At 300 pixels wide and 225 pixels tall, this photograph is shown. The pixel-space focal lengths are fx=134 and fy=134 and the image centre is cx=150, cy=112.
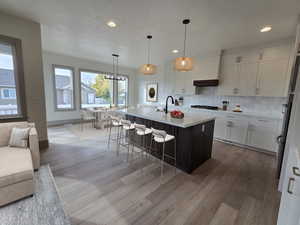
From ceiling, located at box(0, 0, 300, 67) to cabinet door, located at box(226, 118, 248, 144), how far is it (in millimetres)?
2157

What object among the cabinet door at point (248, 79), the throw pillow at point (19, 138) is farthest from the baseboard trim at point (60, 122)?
the cabinet door at point (248, 79)

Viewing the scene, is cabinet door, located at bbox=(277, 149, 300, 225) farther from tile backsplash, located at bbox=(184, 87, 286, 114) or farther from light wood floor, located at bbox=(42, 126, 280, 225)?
tile backsplash, located at bbox=(184, 87, 286, 114)

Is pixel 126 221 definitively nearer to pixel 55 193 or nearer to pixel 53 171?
pixel 55 193

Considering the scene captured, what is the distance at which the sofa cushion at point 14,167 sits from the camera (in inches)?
62.2

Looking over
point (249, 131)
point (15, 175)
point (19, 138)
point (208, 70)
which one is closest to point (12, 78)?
point (19, 138)

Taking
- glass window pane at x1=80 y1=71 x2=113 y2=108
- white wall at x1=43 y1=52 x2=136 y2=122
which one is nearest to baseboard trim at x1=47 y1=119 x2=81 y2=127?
white wall at x1=43 y1=52 x2=136 y2=122

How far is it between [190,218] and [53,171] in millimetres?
2322

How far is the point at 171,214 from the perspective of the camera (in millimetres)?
1615

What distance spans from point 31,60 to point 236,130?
17.6ft

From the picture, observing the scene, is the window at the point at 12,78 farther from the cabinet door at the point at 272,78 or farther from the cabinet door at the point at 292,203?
the cabinet door at the point at 272,78

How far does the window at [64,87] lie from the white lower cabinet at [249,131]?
227 inches

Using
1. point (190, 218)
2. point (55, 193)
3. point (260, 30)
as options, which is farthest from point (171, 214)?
point (260, 30)

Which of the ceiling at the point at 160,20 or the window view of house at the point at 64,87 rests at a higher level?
the ceiling at the point at 160,20

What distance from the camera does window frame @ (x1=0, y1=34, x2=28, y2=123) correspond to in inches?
106
